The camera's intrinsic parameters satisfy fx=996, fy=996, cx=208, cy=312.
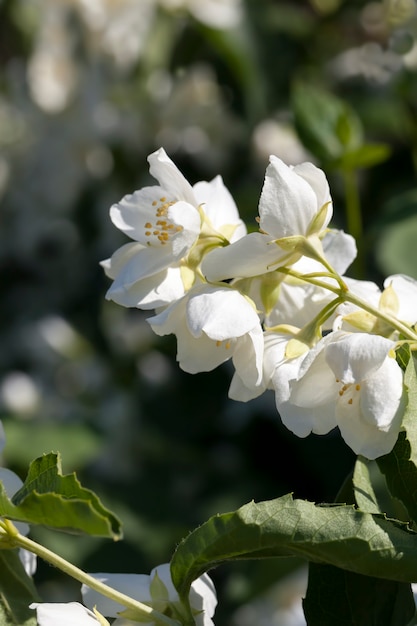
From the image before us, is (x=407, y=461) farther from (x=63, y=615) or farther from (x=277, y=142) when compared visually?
(x=277, y=142)

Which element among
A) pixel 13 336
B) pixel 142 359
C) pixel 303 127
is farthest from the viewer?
pixel 13 336

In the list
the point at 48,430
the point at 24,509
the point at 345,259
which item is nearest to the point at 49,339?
the point at 48,430

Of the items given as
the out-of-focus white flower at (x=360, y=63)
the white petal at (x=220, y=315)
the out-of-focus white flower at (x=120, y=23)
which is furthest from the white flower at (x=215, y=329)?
the out-of-focus white flower at (x=120, y=23)

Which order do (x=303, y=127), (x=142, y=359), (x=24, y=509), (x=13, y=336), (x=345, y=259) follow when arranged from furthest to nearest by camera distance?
(x=13, y=336)
(x=142, y=359)
(x=303, y=127)
(x=345, y=259)
(x=24, y=509)

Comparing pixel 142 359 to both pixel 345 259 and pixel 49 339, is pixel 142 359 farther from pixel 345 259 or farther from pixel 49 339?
pixel 345 259

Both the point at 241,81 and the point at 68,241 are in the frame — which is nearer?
the point at 241,81

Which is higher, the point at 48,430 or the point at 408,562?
the point at 408,562

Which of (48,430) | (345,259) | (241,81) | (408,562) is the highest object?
(241,81)

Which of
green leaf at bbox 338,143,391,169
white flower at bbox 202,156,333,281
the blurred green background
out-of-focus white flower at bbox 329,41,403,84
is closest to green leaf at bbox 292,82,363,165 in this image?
green leaf at bbox 338,143,391,169
